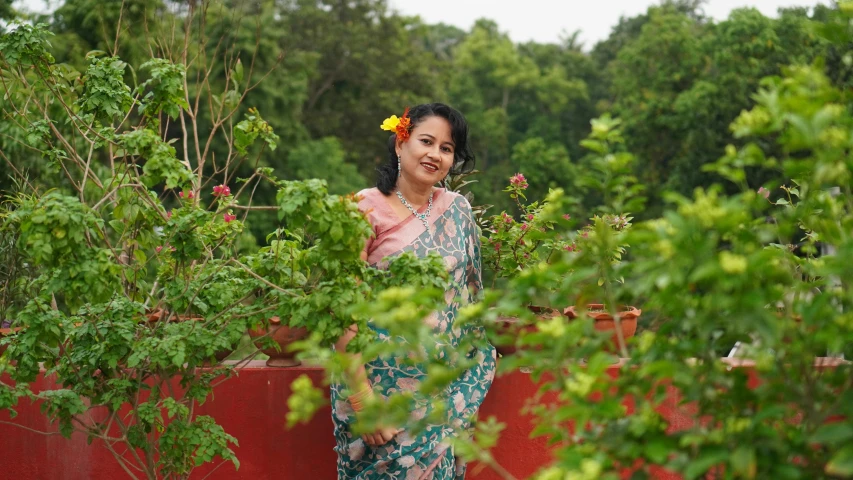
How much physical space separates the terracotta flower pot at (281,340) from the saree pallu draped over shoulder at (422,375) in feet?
0.88

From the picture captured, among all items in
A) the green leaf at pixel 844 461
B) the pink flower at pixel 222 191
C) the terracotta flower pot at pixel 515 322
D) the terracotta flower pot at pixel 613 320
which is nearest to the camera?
the green leaf at pixel 844 461

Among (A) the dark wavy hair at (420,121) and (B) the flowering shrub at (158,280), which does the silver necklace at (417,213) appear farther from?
(B) the flowering shrub at (158,280)

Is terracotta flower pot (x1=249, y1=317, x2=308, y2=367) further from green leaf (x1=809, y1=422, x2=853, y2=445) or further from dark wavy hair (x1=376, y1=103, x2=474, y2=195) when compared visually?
green leaf (x1=809, y1=422, x2=853, y2=445)

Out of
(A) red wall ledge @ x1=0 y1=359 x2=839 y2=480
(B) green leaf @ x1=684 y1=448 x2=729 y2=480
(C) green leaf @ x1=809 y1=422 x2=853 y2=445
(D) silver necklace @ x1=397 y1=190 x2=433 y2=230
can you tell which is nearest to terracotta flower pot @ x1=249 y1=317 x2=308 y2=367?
(A) red wall ledge @ x1=0 y1=359 x2=839 y2=480

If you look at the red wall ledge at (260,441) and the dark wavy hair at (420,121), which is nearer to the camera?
the dark wavy hair at (420,121)

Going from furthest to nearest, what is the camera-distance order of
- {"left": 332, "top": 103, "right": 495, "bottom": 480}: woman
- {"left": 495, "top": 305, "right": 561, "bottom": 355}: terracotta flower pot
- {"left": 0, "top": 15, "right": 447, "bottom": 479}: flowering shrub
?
{"left": 495, "top": 305, "right": 561, "bottom": 355}: terracotta flower pot, {"left": 332, "top": 103, "right": 495, "bottom": 480}: woman, {"left": 0, "top": 15, "right": 447, "bottom": 479}: flowering shrub

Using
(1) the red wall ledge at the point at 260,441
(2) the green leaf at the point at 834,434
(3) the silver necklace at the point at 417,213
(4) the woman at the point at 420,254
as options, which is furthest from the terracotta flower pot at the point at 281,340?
(2) the green leaf at the point at 834,434

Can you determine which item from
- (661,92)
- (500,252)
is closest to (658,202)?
(661,92)

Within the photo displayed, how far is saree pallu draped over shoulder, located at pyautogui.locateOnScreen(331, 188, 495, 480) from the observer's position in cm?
282

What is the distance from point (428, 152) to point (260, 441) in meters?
1.23

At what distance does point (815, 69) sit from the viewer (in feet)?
4.64

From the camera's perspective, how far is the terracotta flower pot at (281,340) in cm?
306

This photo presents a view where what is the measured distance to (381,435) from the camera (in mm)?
2777

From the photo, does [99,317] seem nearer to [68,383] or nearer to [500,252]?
[68,383]
